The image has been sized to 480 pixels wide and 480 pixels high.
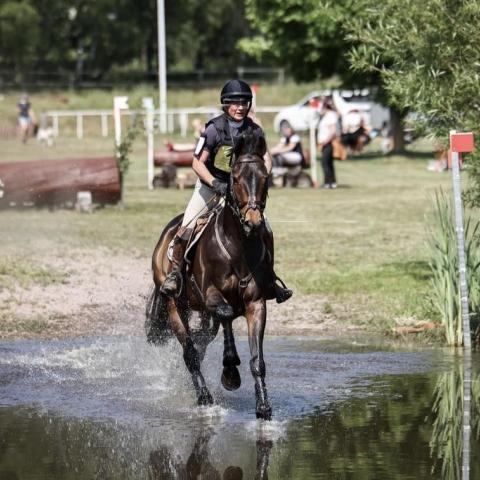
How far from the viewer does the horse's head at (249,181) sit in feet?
30.0

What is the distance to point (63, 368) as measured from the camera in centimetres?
1207

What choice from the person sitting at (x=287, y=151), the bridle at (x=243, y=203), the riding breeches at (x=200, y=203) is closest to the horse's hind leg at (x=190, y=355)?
the riding breeches at (x=200, y=203)

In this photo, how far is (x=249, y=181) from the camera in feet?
30.2

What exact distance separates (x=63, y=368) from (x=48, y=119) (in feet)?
159

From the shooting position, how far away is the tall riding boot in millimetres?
10469

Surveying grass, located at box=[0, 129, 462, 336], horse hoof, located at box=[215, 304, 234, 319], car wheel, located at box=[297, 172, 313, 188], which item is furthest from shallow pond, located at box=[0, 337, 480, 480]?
car wheel, located at box=[297, 172, 313, 188]

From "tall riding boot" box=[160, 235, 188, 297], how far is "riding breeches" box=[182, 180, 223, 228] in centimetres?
14

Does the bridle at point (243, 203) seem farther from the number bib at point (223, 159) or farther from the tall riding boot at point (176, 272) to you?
the tall riding boot at point (176, 272)

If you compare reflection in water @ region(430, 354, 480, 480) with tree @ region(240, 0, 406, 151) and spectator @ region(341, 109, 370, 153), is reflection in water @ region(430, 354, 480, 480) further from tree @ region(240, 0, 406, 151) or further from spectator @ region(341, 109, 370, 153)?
spectator @ region(341, 109, 370, 153)

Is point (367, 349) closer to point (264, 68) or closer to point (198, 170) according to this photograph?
point (198, 170)

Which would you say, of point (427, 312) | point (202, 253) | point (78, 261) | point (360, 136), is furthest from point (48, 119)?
point (202, 253)

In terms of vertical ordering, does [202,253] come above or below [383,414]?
above

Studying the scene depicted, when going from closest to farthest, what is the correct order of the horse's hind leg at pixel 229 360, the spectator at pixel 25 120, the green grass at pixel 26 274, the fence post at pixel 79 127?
the horse's hind leg at pixel 229 360 → the green grass at pixel 26 274 → the spectator at pixel 25 120 → the fence post at pixel 79 127

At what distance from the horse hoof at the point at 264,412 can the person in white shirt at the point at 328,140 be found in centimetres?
2247
